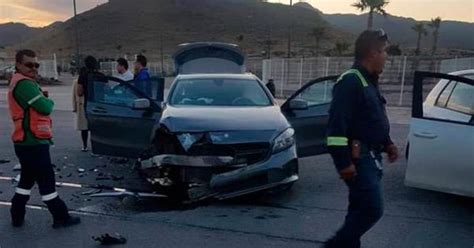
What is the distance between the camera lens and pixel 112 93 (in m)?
7.63

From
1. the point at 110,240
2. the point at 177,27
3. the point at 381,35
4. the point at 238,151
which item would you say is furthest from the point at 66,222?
the point at 177,27

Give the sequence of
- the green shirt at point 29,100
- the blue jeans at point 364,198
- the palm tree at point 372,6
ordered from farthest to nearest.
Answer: the palm tree at point 372,6
the green shirt at point 29,100
the blue jeans at point 364,198

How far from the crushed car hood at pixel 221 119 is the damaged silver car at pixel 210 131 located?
11mm

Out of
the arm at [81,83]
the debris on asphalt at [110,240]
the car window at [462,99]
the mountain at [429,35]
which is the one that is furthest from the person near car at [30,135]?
the mountain at [429,35]

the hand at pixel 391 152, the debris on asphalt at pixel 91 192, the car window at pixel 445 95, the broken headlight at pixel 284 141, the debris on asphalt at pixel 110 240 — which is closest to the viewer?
the hand at pixel 391 152

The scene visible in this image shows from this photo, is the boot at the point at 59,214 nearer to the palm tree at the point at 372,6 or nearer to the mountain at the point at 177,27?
the palm tree at the point at 372,6

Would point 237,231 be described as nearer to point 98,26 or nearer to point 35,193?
point 35,193

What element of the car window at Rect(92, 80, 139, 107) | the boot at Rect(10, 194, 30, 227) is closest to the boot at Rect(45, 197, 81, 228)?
the boot at Rect(10, 194, 30, 227)

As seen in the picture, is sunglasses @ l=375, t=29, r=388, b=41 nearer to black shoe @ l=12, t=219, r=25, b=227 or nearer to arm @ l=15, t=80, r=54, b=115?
arm @ l=15, t=80, r=54, b=115

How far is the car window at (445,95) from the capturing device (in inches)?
243

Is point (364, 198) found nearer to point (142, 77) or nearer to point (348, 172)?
point (348, 172)

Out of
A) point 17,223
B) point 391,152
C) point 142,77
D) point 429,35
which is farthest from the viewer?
point 429,35

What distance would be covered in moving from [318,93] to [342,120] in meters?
4.07

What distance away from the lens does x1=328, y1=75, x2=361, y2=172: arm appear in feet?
11.5
